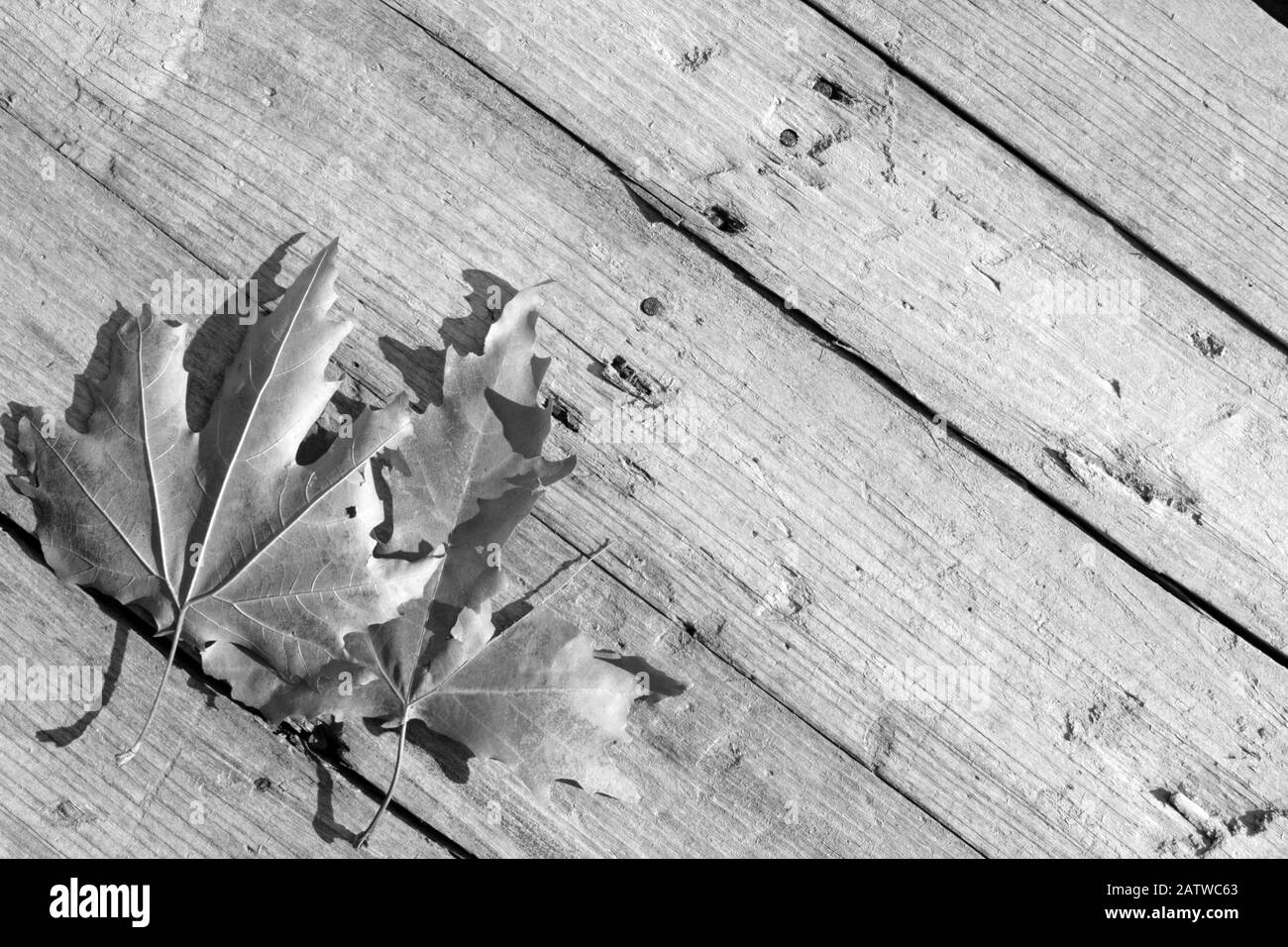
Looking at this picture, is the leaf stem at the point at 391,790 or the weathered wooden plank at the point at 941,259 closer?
the leaf stem at the point at 391,790

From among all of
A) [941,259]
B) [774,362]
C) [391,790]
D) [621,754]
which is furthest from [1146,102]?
[391,790]

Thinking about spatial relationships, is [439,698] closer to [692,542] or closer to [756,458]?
[692,542]

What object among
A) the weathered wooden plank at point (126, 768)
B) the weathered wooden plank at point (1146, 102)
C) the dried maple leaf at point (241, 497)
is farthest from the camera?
the weathered wooden plank at point (1146, 102)

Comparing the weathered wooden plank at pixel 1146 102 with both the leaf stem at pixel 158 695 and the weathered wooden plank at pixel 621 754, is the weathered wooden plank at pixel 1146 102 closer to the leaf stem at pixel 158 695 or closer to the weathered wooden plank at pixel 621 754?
the weathered wooden plank at pixel 621 754

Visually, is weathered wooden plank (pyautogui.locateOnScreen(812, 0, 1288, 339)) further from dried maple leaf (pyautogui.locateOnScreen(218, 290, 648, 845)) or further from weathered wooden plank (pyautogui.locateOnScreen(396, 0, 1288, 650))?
dried maple leaf (pyautogui.locateOnScreen(218, 290, 648, 845))

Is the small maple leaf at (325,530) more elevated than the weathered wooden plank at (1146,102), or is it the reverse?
the weathered wooden plank at (1146,102)

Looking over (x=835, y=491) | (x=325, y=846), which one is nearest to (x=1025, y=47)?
(x=835, y=491)

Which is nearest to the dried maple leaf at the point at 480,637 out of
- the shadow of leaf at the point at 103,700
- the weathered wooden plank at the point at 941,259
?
the shadow of leaf at the point at 103,700
